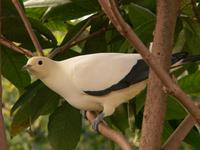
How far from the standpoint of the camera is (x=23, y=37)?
755mm

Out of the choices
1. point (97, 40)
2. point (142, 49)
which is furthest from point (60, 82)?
point (142, 49)

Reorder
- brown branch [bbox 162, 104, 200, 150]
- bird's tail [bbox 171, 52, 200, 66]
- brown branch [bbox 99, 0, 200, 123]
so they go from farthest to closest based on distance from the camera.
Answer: bird's tail [bbox 171, 52, 200, 66] < brown branch [bbox 162, 104, 200, 150] < brown branch [bbox 99, 0, 200, 123]

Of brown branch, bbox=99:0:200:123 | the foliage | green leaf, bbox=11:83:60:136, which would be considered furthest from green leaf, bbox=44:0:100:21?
brown branch, bbox=99:0:200:123

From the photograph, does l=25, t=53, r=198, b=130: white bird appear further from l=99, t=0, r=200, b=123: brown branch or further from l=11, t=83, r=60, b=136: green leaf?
l=99, t=0, r=200, b=123: brown branch

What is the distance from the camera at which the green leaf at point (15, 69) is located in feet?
2.49

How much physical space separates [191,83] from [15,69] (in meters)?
0.27

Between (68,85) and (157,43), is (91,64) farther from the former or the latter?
(157,43)

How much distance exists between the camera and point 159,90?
19.0 inches

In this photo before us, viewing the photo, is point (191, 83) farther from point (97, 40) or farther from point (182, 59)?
point (97, 40)

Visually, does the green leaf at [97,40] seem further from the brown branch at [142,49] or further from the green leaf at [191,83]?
the brown branch at [142,49]

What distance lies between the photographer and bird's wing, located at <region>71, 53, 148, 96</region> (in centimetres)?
61

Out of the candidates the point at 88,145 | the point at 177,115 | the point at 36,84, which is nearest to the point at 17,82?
the point at 36,84

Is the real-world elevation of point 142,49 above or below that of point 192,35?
above

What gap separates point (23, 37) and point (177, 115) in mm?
255
